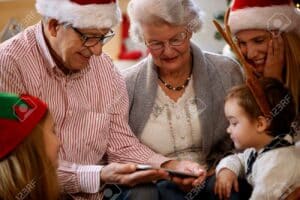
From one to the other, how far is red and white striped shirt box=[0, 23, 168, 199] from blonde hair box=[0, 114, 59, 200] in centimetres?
43

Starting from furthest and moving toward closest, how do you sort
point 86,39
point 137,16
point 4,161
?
1. point 137,16
2. point 86,39
3. point 4,161

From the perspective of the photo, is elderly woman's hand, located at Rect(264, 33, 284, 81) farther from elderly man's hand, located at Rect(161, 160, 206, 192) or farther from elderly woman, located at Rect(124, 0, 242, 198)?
elderly man's hand, located at Rect(161, 160, 206, 192)

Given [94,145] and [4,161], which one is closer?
[4,161]

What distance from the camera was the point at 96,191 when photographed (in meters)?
1.75

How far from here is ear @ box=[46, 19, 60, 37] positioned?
171 centimetres

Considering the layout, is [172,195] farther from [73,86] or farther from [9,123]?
[9,123]

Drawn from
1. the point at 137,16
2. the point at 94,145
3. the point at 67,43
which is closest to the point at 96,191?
the point at 94,145

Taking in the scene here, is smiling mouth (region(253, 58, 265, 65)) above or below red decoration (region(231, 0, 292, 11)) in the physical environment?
below

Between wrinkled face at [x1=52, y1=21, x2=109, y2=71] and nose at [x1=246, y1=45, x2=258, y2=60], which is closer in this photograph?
wrinkled face at [x1=52, y1=21, x2=109, y2=71]

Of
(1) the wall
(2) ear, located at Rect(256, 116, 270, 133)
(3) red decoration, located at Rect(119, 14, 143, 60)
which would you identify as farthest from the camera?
(3) red decoration, located at Rect(119, 14, 143, 60)

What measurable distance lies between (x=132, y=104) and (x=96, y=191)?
42 cm

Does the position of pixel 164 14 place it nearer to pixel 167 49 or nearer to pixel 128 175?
pixel 167 49

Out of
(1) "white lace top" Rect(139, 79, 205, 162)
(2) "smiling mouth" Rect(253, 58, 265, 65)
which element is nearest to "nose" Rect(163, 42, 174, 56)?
(1) "white lace top" Rect(139, 79, 205, 162)

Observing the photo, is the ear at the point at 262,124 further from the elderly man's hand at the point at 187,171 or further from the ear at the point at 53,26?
the ear at the point at 53,26
